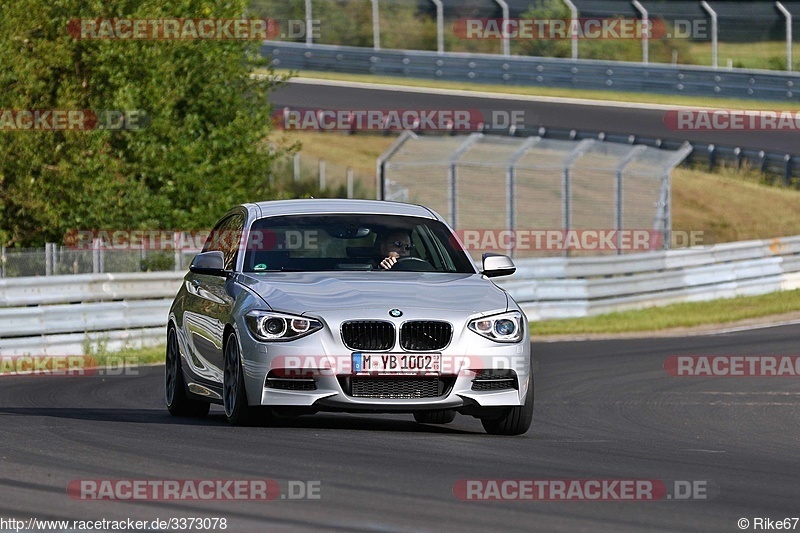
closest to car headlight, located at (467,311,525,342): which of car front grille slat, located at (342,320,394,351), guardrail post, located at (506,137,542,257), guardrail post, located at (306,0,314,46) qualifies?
car front grille slat, located at (342,320,394,351)

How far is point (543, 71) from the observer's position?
42.2 m

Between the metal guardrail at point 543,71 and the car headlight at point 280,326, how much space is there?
30994mm

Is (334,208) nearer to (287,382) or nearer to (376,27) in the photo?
(287,382)

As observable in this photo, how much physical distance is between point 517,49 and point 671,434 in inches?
1476

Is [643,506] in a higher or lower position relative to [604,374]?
higher

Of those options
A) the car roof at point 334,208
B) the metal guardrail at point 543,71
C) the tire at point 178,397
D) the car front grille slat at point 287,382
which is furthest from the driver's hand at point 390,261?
the metal guardrail at point 543,71

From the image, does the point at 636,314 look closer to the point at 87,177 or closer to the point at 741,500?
the point at 87,177

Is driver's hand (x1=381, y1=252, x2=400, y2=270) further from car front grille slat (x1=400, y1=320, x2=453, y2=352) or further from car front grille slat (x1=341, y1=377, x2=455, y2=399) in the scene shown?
car front grille slat (x1=341, y1=377, x2=455, y2=399)

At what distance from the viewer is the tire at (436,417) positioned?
37.8 feet

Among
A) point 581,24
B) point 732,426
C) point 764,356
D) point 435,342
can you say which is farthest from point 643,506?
point 581,24

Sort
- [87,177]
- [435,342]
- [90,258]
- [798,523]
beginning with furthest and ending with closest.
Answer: [87,177], [90,258], [435,342], [798,523]

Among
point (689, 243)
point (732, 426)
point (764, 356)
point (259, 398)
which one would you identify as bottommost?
point (689, 243)

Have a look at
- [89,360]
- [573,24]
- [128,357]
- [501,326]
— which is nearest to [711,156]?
[573,24]

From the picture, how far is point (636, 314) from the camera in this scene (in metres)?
25.6
